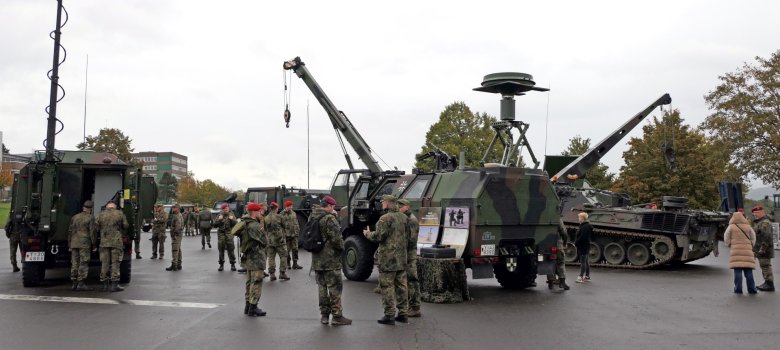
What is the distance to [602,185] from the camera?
4059 centimetres

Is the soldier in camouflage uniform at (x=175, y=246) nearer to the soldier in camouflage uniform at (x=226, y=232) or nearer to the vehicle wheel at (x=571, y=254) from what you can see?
the soldier in camouflage uniform at (x=226, y=232)

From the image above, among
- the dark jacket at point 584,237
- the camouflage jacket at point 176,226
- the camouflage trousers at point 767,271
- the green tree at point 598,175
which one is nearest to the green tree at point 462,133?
the green tree at point 598,175

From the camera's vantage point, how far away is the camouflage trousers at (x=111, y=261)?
11.1m

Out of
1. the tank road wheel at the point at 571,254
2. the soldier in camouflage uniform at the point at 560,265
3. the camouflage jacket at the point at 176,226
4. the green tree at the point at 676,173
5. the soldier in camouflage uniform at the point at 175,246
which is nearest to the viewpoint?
the soldier in camouflage uniform at the point at 560,265

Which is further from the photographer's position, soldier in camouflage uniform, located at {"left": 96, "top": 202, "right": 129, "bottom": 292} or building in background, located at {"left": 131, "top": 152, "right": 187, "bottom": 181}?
building in background, located at {"left": 131, "top": 152, "right": 187, "bottom": 181}

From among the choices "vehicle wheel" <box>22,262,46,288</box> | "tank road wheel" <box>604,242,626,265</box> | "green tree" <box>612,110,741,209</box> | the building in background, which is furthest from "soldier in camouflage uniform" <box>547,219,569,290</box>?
the building in background

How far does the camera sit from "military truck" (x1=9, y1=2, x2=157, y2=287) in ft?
37.4

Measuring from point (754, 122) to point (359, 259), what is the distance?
31.0 m

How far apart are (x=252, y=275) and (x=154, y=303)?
2084mm

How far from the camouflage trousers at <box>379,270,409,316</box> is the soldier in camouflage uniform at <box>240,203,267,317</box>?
175 centimetres

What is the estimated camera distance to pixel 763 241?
11.8 meters

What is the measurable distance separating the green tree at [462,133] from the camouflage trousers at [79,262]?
34060mm

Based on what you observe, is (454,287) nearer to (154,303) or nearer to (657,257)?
(154,303)

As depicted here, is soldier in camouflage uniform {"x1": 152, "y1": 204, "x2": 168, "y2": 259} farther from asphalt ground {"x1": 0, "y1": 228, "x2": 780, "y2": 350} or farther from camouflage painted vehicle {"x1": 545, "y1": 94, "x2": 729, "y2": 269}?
camouflage painted vehicle {"x1": 545, "y1": 94, "x2": 729, "y2": 269}
